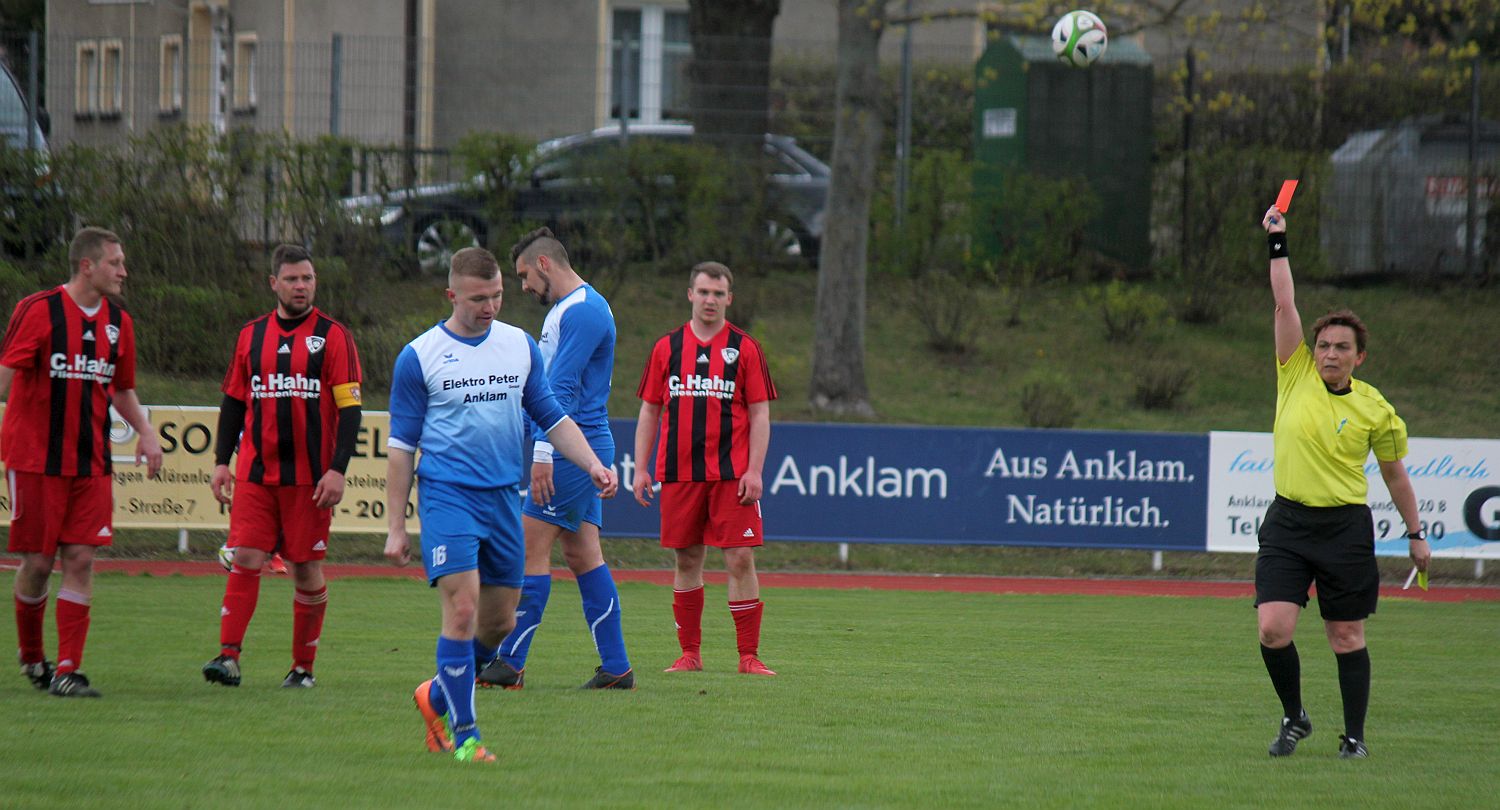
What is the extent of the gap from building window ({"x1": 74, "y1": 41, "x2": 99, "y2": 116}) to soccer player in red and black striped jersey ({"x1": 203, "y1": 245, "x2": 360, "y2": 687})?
13.2m

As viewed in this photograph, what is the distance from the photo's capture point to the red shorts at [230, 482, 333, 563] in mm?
7441

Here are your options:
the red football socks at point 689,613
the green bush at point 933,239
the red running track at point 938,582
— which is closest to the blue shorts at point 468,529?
the red football socks at point 689,613

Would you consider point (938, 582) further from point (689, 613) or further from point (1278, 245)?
point (1278, 245)

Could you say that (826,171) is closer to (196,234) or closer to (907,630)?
(196,234)

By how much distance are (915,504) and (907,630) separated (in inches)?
168

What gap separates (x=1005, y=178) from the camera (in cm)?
2159

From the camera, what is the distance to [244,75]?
20.1 meters

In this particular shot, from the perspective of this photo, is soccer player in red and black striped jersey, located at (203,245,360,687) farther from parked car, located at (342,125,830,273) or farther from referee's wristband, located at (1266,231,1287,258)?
parked car, located at (342,125,830,273)

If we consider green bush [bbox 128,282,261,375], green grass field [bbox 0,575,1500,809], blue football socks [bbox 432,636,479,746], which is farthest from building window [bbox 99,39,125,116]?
blue football socks [bbox 432,636,479,746]

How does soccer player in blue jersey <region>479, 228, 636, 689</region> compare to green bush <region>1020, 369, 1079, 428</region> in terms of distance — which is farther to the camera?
green bush <region>1020, 369, 1079, 428</region>

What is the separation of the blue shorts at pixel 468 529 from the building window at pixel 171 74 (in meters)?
15.2

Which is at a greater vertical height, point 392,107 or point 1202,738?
point 392,107

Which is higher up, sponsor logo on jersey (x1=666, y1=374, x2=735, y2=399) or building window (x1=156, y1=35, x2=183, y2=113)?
building window (x1=156, y1=35, x2=183, y2=113)

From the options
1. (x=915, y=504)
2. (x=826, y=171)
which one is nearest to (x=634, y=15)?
(x=826, y=171)
